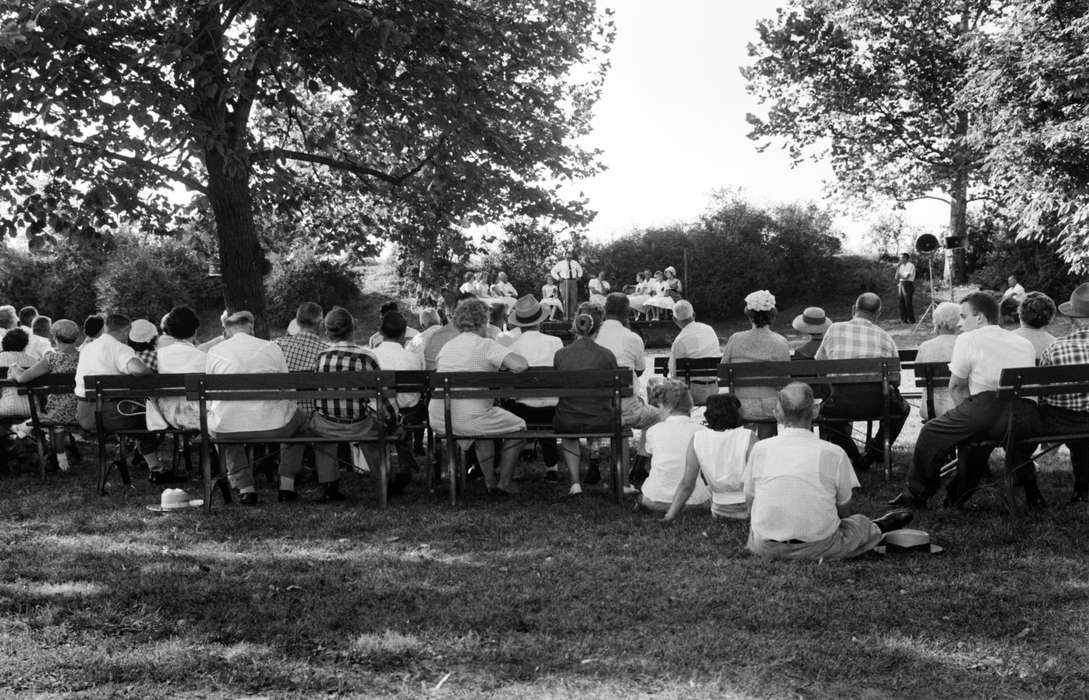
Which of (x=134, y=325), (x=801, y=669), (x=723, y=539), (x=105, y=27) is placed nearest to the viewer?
(x=801, y=669)

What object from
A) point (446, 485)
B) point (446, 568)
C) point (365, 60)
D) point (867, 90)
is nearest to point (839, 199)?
point (867, 90)

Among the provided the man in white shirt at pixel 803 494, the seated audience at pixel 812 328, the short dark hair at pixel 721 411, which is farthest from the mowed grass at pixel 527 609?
the seated audience at pixel 812 328

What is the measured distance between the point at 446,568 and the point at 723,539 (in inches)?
64.9

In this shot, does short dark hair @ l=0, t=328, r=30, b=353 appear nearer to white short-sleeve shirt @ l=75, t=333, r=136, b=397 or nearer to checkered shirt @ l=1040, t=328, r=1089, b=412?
white short-sleeve shirt @ l=75, t=333, r=136, b=397

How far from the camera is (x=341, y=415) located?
7527mm

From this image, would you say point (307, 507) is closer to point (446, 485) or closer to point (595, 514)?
point (446, 485)

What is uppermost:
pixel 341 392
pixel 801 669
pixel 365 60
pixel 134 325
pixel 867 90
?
pixel 867 90

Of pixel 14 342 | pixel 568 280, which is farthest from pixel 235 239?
pixel 568 280

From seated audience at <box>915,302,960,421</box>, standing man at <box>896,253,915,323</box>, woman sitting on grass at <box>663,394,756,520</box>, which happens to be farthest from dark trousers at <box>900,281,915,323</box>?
woman sitting on grass at <box>663,394,756,520</box>

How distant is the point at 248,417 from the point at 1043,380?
5.31 meters

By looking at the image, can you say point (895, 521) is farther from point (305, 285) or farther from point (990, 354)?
point (305, 285)

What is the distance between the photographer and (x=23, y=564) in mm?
6004

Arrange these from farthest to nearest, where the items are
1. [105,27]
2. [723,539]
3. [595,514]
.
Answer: [105,27]
[595,514]
[723,539]

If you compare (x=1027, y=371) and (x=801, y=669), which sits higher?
(x=1027, y=371)
